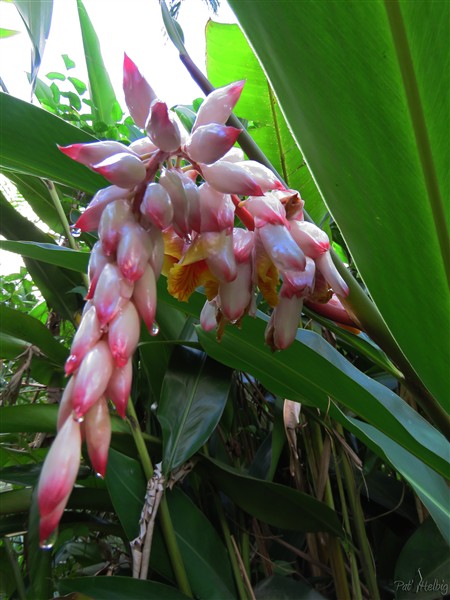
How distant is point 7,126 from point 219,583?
1.91 ft

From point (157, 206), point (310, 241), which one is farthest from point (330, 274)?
point (157, 206)

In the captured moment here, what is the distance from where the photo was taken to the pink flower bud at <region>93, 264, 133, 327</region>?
0.19 meters

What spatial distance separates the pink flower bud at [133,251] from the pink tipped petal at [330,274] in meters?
0.13

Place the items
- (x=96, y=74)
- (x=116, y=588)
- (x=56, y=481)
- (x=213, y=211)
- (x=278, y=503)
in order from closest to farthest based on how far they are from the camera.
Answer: (x=56, y=481), (x=213, y=211), (x=116, y=588), (x=278, y=503), (x=96, y=74)

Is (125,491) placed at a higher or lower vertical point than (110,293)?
lower

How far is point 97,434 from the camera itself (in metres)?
0.17

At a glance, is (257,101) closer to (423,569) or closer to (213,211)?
(213,211)

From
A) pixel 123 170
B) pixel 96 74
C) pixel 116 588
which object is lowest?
pixel 116 588

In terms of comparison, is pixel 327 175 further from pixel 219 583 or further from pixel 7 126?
pixel 219 583

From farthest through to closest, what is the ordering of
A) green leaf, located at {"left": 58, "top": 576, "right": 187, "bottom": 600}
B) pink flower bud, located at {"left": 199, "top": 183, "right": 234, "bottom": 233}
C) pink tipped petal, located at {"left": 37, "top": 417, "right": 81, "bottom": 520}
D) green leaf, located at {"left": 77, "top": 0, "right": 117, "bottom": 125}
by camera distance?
green leaf, located at {"left": 77, "top": 0, "right": 117, "bottom": 125}, green leaf, located at {"left": 58, "top": 576, "right": 187, "bottom": 600}, pink flower bud, located at {"left": 199, "top": 183, "right": 234, "bottom": 233}, pink tipped petal, located at {"left": 37, "top": 417, "right": 81, "bottom": 520}

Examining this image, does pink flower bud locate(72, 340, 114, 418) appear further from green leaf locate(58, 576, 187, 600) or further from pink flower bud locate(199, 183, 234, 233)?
green leaf locate(58, 576, 187, 600)

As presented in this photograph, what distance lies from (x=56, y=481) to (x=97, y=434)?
0.02m

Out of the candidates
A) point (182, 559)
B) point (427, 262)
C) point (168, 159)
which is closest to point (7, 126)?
point (168, 159)

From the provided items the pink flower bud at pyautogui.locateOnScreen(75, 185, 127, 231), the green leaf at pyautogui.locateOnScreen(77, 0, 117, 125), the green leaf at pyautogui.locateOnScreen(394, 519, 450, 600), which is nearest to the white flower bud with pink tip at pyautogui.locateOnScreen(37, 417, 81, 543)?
the pink flower bud at pyautogui.locateOnScreen(75, 185, 127, 231)
